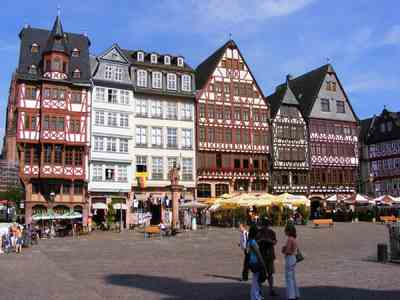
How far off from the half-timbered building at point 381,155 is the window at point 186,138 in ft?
A: 92.1

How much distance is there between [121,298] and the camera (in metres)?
10.5

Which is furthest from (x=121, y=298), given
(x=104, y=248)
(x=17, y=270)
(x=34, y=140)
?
(x=34, y=140)

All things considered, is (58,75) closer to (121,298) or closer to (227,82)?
(227,82)

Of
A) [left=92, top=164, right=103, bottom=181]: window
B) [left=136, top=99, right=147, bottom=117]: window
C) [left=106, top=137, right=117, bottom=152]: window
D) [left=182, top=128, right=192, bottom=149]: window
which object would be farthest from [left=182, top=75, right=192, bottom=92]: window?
[left=92, top=164, right=103, bottom=181]: window

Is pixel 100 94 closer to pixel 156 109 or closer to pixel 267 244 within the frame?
pixel 156 109

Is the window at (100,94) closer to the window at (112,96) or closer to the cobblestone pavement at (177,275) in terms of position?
the window at (112,96)

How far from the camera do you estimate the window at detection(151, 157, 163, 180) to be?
47.4 meters

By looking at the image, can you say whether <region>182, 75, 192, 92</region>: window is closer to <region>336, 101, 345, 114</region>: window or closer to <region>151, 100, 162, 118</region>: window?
<region>151, 100, 162, 118</region>: window

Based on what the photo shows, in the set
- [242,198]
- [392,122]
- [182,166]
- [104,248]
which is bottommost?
[104,248]

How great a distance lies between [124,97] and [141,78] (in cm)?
292

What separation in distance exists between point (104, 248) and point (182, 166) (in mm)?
24894

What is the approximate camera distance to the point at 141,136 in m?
47.4

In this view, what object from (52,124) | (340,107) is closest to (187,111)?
(52,124)

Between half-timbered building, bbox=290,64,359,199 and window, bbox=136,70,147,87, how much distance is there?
748 inches
